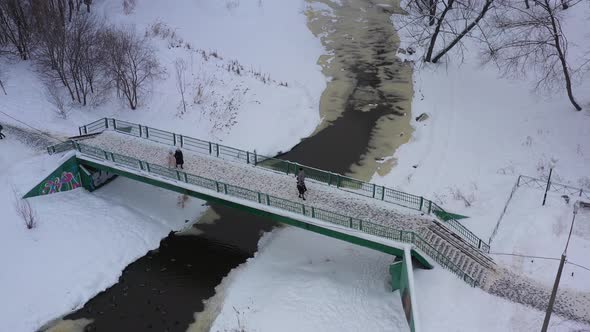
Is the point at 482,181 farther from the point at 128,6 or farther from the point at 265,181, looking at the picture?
the point at 128,6

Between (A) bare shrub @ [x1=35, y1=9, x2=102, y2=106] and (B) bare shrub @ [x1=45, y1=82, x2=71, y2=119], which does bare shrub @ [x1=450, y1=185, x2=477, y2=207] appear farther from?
(A) bare shrub @ [x1=35, y1=9, x2=102, y2=106]

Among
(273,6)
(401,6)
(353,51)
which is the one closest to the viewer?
(353,51)

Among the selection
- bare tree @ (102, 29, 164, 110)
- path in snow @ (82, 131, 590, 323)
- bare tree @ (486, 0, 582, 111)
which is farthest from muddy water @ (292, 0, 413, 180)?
bare tree @ (102, 29, 164, 110)

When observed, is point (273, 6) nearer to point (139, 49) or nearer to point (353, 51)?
point (353, 51)

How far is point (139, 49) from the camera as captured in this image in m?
35.1

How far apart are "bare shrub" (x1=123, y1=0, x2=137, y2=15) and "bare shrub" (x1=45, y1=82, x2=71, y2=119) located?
15525 mm

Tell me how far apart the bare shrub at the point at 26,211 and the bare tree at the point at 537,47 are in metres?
28.5

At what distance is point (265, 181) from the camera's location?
2362cm

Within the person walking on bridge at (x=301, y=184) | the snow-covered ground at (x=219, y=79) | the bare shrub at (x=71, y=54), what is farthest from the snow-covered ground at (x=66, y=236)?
the person walking on bridge at (x=301, y=184)

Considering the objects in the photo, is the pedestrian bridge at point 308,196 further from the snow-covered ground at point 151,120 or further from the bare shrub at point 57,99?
the bare shrub at point 57,99

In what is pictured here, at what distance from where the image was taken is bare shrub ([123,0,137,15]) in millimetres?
46156

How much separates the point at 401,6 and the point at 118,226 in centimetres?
4859

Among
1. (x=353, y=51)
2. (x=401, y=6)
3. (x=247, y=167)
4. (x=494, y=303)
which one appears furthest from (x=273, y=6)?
(x=494, y=303)

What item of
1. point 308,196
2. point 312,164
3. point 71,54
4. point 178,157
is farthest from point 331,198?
point 71,54
